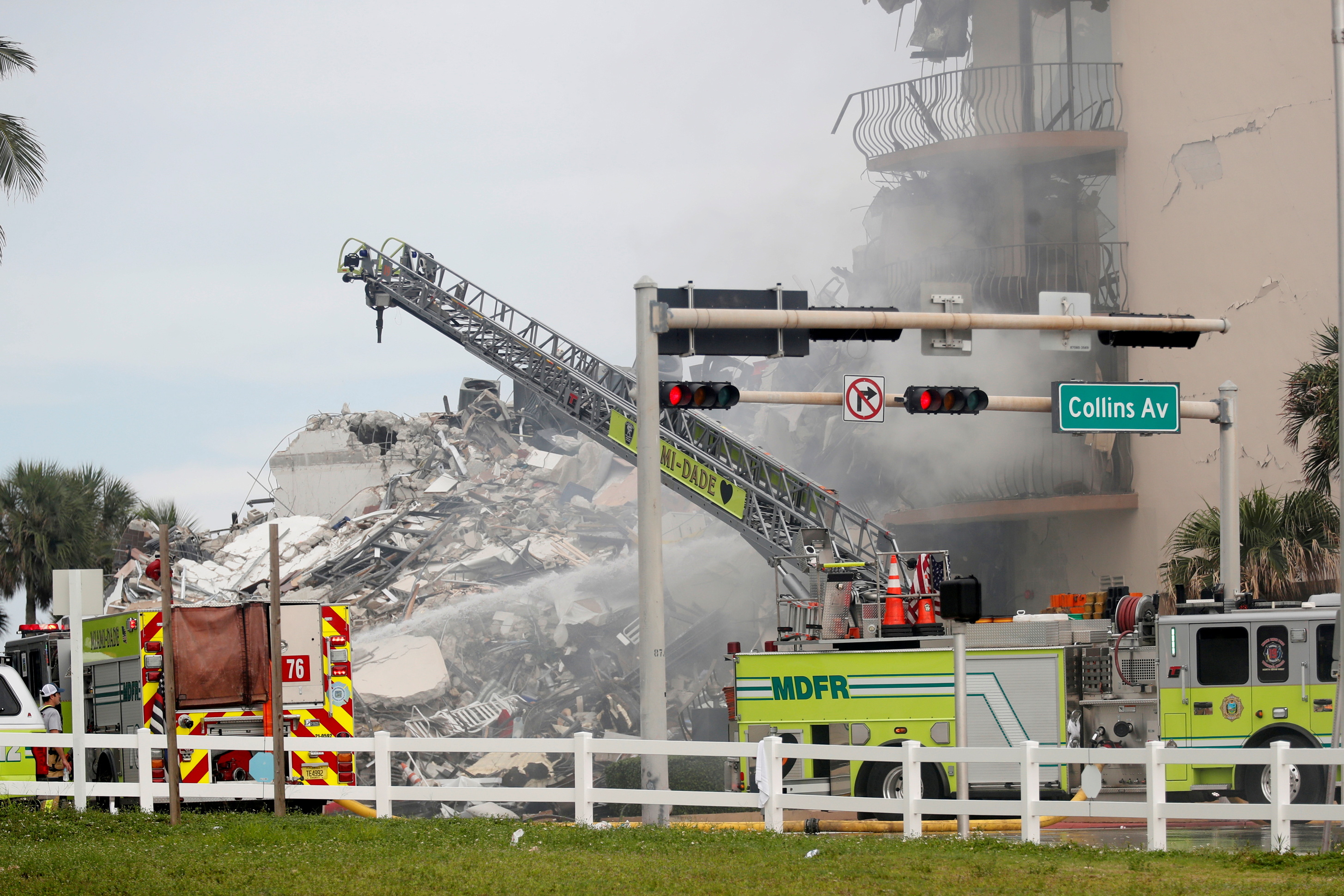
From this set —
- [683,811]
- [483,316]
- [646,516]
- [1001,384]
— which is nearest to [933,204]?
[1001,384]

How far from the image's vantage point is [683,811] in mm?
25594

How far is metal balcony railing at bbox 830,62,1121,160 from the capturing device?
3247 centimetres

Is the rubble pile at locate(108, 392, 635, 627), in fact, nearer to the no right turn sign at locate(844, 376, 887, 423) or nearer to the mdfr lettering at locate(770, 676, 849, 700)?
the no right turn sign at locate(844, 376, 887, 423)

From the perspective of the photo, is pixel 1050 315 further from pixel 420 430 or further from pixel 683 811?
pixel 420 430

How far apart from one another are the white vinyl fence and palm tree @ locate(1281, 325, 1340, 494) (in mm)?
10580

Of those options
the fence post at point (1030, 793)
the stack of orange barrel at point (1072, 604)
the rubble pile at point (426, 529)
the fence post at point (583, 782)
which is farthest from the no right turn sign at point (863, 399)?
the rubble pile at point (426, 529)

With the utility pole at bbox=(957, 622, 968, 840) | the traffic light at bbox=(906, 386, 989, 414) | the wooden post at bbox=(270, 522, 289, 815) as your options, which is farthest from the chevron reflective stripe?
the wooden post at bbox=(270, 522, 289, 815)

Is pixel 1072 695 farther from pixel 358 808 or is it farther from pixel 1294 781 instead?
pixel 358 808

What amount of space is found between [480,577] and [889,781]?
72.0 ft

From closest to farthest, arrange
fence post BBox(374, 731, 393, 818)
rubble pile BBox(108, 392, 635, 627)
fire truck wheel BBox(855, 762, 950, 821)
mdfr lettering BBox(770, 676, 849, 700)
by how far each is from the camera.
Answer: fence post BBox(374, 731, 393, 818)
fire truck wheel BBox(855, 762, 950, 821)
mdfr lettering BBox(770, 676, 849, 700)
rubble pile BBox(108, 392, 635, 627)

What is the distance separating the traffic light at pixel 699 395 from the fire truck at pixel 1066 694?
2.98 metres

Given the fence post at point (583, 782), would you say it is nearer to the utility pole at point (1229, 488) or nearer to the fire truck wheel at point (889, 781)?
the fire truck wheel at point (889, 781)

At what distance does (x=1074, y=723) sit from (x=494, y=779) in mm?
16090

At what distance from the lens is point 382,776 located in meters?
14.0
